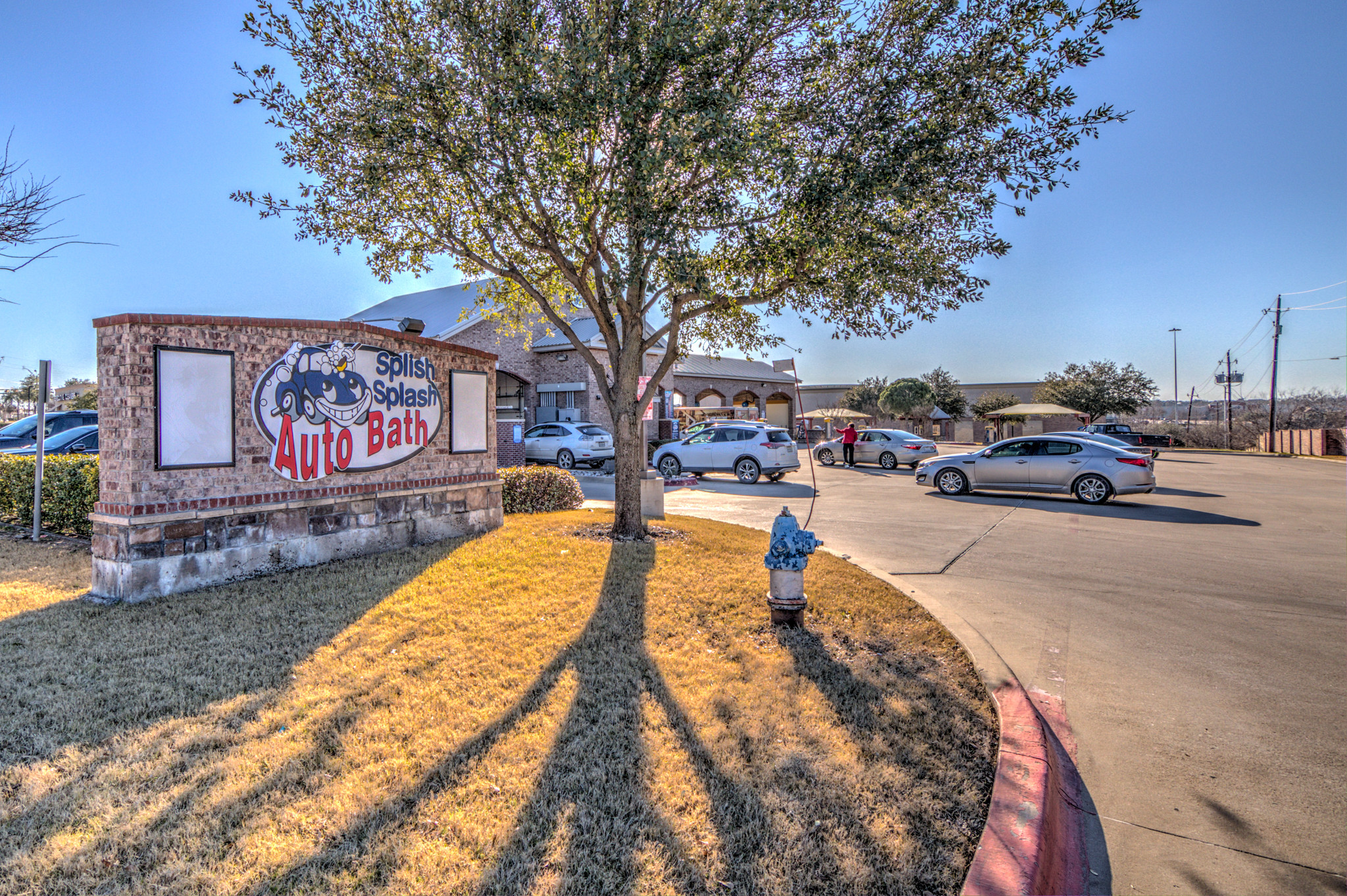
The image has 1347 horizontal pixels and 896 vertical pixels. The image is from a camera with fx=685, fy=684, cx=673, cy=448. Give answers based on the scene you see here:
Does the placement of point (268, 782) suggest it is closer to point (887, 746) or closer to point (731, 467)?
point (887, 746)

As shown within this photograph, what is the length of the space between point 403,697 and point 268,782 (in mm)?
977

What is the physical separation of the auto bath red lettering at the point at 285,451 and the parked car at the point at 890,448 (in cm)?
1885

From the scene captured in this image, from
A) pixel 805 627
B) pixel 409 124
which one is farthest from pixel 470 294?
pixel 805 627

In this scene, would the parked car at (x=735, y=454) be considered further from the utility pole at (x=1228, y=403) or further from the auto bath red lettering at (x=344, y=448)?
the utility pole at (x=1228, y=403)

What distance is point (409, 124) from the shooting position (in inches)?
293

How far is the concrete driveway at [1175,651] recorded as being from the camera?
3.03 meters

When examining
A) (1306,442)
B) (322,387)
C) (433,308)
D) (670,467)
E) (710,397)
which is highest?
(433,308)

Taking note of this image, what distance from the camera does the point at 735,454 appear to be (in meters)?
18.1

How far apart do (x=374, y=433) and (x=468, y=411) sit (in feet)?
5.07

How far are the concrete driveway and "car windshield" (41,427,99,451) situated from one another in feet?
43.0

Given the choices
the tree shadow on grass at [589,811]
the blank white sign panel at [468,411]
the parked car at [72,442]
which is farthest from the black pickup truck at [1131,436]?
the parked car at [72,442]

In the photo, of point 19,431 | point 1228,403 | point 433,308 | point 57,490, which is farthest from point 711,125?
point 1228,403

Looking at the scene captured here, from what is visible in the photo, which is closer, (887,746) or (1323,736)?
(887,746)

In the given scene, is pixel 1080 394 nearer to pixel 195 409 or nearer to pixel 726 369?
pixel 726 369
